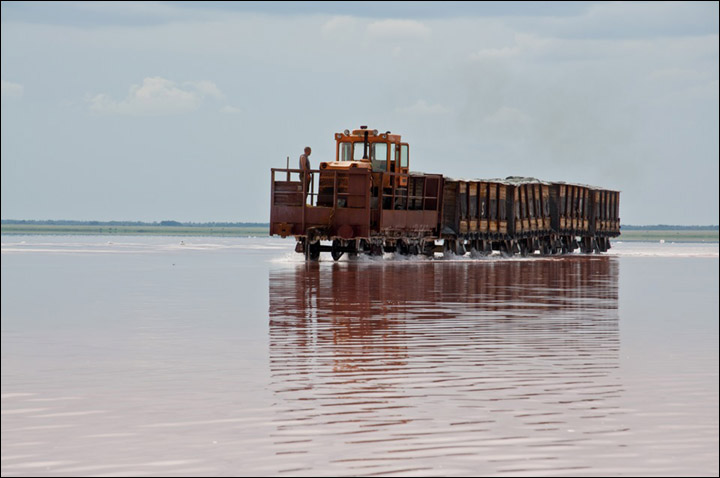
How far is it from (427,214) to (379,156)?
11.5ft

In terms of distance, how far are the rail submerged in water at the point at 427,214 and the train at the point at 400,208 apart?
3 centimetres

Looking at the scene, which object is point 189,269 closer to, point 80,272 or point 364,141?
point 80,272

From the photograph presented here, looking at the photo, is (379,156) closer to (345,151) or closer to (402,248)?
(345,151)

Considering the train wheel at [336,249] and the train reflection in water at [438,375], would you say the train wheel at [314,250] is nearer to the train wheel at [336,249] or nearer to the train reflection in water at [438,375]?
the train wheel at [336,249]

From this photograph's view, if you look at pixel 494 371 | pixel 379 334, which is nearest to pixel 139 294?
pixel 379 334

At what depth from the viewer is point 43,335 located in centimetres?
1391

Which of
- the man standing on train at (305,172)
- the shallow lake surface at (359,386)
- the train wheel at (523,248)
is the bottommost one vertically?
the shallow lake surface at (359,386)

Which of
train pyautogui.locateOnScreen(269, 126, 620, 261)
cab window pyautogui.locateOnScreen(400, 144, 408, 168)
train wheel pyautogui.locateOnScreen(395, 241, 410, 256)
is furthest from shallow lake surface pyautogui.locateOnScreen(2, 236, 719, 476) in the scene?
train wheel pyautogui.locateOnScreen(395, 241, 410, 256)

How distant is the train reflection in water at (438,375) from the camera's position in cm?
746

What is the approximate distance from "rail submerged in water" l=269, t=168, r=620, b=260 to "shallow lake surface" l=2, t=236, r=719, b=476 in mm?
15714

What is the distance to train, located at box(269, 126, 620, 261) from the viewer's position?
1410 inches

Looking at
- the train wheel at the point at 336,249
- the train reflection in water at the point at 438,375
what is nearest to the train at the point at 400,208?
the train wheel at the point at 336,249

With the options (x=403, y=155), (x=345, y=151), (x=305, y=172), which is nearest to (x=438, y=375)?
(x=305, y=172)

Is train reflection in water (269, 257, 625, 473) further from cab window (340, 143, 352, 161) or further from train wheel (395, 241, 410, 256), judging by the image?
train wheel (395, 241, 410, 256)
